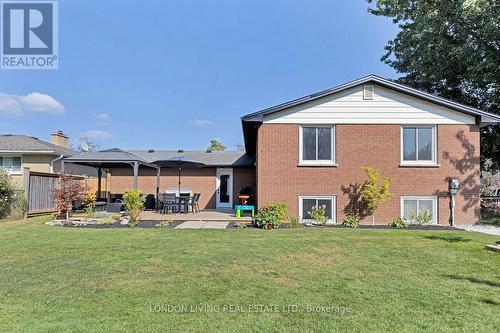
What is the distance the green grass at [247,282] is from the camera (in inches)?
151

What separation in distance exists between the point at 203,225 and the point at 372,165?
21.7ft

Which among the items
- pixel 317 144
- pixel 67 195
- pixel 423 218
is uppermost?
pixel 317 144

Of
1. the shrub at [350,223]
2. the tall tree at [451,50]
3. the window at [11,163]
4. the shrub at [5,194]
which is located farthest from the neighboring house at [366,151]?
the window at [11,163]

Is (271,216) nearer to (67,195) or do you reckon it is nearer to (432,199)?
(432,199)

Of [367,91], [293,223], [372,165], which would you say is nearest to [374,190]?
[372,165]

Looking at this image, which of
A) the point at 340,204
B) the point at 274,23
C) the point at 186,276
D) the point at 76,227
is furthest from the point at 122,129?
the point at 186,276

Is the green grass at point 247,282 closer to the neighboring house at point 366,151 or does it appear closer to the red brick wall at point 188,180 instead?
the neighboring house at point 366,151

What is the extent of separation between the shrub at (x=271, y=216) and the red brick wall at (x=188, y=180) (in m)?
8.27

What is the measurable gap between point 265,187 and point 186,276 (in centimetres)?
755

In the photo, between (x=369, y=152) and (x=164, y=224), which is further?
(x=369, y=152)

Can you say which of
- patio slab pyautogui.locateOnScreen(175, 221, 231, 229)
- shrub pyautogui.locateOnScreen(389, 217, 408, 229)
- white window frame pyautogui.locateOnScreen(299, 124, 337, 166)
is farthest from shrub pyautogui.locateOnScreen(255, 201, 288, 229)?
shrub pyautogui.locateOnScreen(389, 217, 408, 229)

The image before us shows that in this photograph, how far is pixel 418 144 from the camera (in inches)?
509

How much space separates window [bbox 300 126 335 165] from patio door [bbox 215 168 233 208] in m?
8.40

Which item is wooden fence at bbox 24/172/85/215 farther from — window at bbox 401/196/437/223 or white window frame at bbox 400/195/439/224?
window at bbox 401/196/437/223
